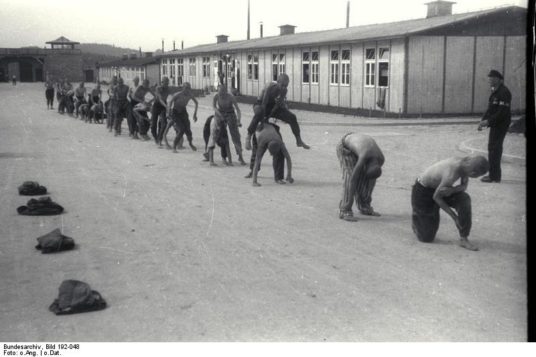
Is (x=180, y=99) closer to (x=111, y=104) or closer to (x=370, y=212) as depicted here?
(x=111, y=104)

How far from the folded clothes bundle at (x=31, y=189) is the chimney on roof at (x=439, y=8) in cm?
2362

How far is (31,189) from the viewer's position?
1041 centimetres

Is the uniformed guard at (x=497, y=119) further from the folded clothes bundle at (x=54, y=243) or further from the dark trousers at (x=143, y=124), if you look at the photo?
the dark trousers at (x=143, y=124)

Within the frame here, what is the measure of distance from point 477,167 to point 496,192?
4.28 metres

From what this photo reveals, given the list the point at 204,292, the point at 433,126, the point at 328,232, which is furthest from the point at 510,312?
the point at 433,126

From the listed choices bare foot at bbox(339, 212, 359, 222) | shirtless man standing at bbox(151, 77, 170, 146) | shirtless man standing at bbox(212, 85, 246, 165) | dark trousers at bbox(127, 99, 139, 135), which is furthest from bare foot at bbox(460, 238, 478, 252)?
dark trousers at bbox(127, 99, 139, 135)

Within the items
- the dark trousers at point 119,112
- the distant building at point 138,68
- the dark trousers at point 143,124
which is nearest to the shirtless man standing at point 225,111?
the dark trousers at point 143,124

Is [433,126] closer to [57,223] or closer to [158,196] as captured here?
[158,196]

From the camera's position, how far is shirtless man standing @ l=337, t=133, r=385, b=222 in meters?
8.27

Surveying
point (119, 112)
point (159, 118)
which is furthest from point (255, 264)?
point (119, 112)

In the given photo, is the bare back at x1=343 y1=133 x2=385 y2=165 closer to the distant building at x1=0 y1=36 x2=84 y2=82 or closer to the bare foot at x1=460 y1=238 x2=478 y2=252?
the bare foot at x1=460 y1=238 x2=478 y2=252

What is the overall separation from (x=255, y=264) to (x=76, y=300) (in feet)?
6.09

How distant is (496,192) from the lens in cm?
1040
